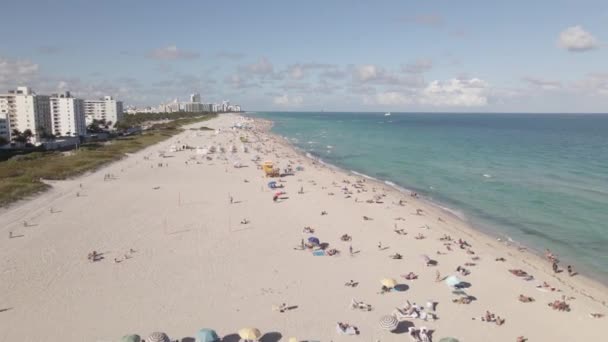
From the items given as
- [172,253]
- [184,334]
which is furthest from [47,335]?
[172,253]

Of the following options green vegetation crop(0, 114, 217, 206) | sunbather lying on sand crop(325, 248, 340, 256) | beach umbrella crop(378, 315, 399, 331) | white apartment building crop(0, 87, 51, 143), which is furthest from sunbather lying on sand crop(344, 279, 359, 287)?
white apartment building crop(0, 87, 51, 143)

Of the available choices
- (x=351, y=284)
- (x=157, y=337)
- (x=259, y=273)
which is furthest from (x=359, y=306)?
(x=157, y=337)

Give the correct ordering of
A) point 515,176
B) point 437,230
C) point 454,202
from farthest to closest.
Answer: point 515,176, point 454,202, point 437,230

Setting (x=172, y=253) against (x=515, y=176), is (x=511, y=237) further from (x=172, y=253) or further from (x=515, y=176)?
(x=515, y=176)

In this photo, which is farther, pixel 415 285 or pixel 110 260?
pixel 110 260

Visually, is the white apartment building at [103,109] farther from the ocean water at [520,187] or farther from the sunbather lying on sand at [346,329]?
the sunbather lying on sand at [346,329]

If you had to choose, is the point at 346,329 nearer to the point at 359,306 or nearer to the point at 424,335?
the point at 359,306

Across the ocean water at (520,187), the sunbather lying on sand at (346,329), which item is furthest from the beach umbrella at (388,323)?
→ the ocean water at (520,187)
